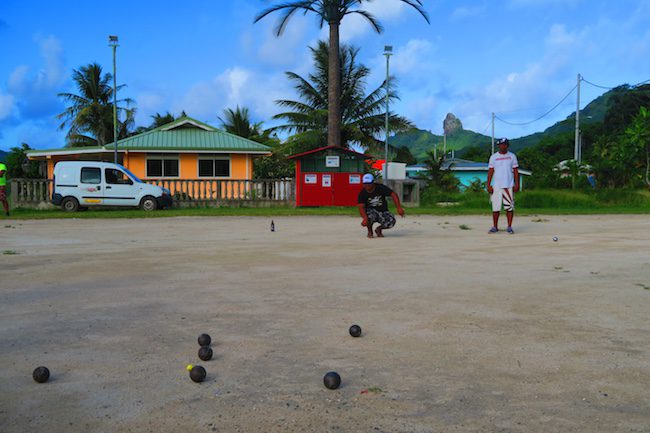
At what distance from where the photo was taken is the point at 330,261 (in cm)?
862

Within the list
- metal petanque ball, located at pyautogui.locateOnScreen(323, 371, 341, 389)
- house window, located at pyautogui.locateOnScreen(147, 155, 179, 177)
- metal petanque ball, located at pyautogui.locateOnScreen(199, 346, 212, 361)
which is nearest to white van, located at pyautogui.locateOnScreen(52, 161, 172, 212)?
house window, located at pyautogui.locateOnScreen(147, 155, 179, 177)

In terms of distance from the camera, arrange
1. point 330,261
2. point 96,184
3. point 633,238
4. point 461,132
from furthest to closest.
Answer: point 461,132, point 96,184, point 633,238, point 330,261

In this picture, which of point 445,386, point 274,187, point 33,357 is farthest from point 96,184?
point 445,386

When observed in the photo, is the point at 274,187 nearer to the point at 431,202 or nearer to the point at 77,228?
the point at 431,202

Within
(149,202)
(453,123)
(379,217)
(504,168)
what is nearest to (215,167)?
(149,202)

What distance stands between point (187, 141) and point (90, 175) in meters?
9.44

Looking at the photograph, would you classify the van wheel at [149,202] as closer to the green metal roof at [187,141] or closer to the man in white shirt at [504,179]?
the green metal roof at [187,141]

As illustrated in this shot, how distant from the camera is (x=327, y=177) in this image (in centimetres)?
2606

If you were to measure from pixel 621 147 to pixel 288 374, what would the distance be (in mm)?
32175

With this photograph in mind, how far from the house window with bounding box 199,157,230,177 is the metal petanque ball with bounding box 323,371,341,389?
29.3 meters

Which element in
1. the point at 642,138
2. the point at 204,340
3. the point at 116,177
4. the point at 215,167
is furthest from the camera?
the point at 215,167

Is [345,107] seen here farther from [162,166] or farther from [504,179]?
[504,179]

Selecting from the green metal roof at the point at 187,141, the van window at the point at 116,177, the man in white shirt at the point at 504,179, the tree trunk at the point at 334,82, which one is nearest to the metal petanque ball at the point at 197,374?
the man in white shirt at the point at 504,179

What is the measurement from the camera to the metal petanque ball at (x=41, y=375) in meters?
3.44
